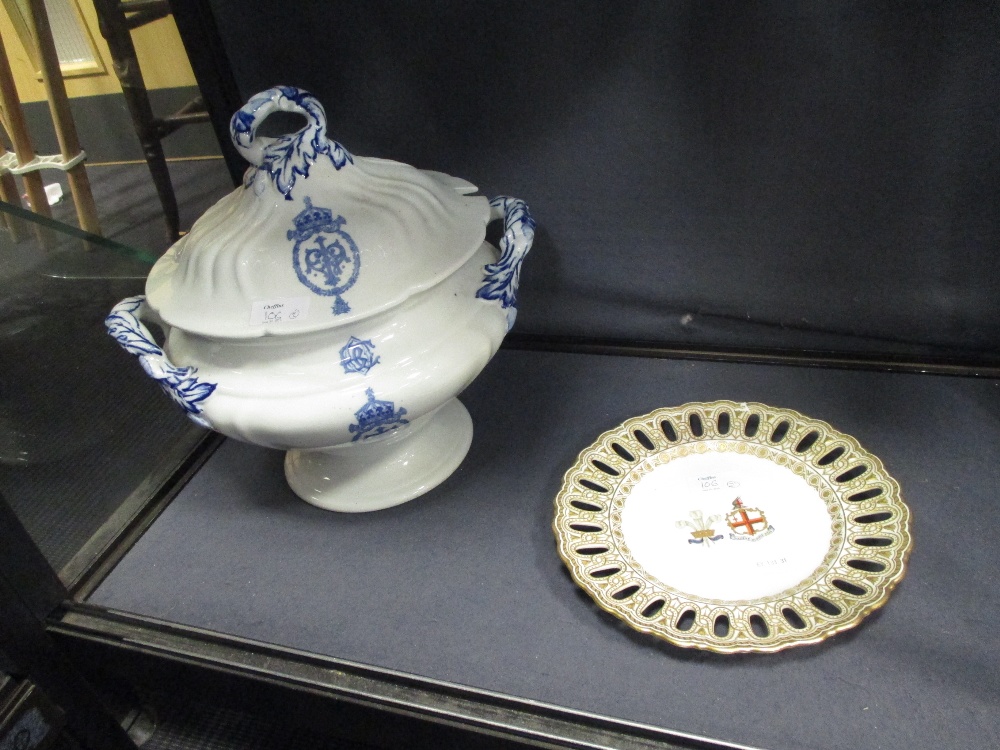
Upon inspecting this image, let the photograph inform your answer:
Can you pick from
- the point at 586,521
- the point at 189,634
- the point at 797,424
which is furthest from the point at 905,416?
the point at 189,634

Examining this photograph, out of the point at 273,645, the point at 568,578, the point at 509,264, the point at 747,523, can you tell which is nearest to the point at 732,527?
the point at 747,523

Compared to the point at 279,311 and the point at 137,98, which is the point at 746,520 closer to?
the point at 279,311

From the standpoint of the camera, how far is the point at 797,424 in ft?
2.63

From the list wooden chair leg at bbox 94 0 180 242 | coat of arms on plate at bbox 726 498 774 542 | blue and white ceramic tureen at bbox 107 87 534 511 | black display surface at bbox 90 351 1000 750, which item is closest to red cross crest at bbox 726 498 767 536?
coat of arms on plate at bbox 726 498 774 542

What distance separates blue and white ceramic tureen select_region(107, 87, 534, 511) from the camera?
638mm

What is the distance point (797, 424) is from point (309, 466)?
1.67ft

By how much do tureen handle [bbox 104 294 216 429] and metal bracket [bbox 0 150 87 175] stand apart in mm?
231

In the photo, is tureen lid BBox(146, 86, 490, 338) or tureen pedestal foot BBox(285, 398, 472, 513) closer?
tureen lid BBox(146, 86, 490, 338)

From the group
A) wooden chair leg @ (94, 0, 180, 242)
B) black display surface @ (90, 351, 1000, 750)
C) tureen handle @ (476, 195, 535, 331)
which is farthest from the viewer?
wooden chair leg @ (94, 0, 180, 242)

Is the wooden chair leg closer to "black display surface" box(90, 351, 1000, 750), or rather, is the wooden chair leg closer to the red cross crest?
"black display surface" box(90, 351, 1000, 750)

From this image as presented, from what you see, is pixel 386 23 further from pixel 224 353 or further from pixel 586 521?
pixel 586 521

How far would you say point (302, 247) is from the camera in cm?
64

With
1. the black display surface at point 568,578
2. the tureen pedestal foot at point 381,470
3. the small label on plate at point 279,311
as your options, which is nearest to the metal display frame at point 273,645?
the black display surface at point 568,578

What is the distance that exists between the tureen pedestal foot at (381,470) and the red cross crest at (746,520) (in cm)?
29
